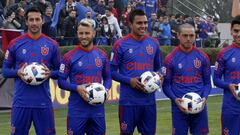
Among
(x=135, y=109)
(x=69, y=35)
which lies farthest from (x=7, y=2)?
(x=135, y=109)

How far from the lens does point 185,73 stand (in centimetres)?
1108

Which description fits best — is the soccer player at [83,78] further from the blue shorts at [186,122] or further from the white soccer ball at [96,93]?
the blue shorts at [186,122]

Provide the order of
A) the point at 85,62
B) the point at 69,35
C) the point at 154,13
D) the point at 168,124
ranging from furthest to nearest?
the point at 154,13
the point at 69,35
the point at 168,124
the point at 85,62

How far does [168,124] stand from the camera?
1723 centimetres

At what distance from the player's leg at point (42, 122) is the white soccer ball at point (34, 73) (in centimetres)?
49

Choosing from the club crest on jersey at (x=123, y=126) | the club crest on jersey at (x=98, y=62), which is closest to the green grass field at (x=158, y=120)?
the club crest on jersey at (x=123, y=126)

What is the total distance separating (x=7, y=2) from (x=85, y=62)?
1232 cm

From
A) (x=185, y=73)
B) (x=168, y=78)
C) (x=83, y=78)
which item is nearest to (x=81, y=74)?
→ (x=83, y=78)

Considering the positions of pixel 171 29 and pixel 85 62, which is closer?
pixel 85 62

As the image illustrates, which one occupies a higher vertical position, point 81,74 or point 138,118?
point 81,74

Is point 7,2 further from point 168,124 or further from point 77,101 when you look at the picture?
point 77,101

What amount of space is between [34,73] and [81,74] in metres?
0.68

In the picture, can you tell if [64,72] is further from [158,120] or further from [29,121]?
[158,120]

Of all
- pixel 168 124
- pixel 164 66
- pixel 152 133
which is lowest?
pixel 168 124
